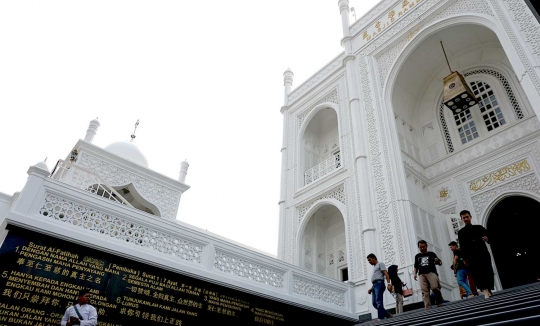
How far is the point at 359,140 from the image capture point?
10.2 m

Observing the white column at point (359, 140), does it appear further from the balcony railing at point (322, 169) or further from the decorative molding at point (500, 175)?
the decorative molding at point (500, 175)

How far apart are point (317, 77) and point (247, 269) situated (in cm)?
831

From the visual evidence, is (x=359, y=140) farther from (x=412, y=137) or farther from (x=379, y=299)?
(x=379, y=299)

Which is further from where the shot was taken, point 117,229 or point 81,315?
point 117,229

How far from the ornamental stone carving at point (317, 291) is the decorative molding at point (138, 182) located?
5.43m

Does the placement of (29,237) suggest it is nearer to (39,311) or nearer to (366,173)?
(39,311)

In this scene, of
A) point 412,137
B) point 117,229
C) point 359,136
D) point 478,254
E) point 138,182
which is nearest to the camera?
point 478,254

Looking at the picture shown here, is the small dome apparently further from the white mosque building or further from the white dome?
the white dome


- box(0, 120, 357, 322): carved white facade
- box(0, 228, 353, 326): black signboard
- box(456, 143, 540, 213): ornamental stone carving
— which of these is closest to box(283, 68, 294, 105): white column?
box(456, 143, 540, 213): ornamental stone carving

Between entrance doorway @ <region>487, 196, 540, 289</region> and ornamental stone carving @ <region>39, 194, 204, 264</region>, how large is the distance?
21.4 feet

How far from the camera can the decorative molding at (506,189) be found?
804 cm

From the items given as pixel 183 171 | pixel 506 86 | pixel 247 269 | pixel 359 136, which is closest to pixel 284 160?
pixel 359 136

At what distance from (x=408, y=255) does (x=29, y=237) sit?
265 inches

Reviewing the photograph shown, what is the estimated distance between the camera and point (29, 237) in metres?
4.77
